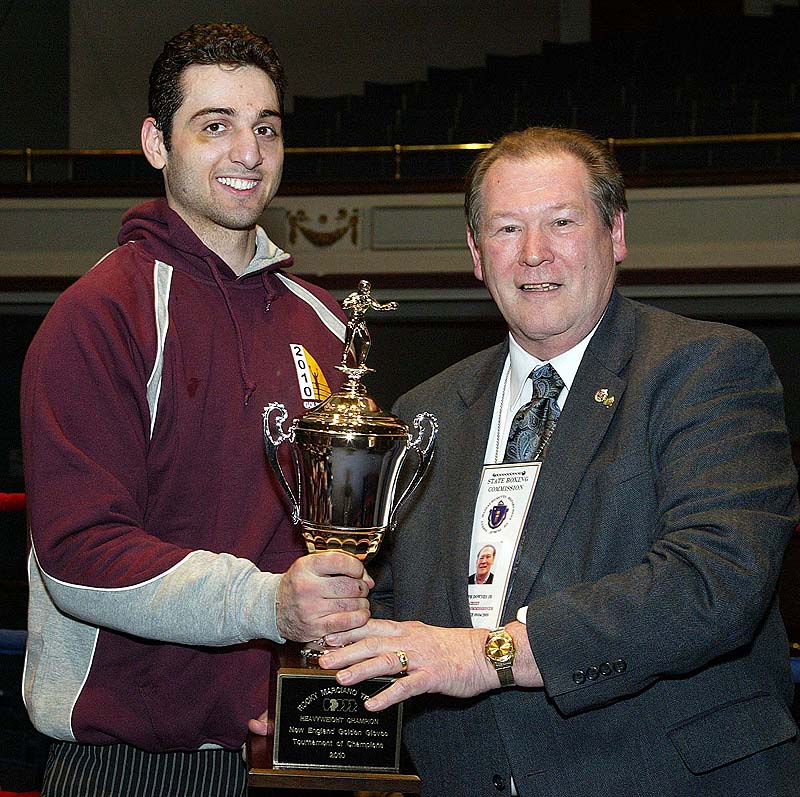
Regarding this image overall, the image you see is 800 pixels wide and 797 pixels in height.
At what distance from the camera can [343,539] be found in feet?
5.17

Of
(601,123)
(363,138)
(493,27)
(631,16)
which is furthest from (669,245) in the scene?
(631,16)

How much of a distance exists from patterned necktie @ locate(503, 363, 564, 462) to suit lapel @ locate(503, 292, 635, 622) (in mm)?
49

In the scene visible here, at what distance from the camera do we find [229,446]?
1717 millimetres

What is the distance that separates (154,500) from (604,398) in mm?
708


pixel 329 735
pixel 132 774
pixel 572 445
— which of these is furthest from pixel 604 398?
pixel 132 774

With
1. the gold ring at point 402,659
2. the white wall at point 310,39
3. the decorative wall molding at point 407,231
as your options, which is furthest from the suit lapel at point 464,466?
the white wall at point 310,39

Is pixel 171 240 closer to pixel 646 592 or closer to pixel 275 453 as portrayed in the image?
pixel 275 453

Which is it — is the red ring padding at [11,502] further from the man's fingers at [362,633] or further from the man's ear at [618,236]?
the man's ear at [618,236]

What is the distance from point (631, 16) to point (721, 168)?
4.34 m

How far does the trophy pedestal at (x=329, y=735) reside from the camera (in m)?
1.50

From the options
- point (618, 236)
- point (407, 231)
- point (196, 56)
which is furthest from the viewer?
point (407, 231)

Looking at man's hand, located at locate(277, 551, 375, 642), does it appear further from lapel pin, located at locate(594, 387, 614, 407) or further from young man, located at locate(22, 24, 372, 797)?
lapel pin, located at locate(594, 387, 614, 407)

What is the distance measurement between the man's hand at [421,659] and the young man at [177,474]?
5cm

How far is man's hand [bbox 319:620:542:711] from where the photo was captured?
4.90ft
